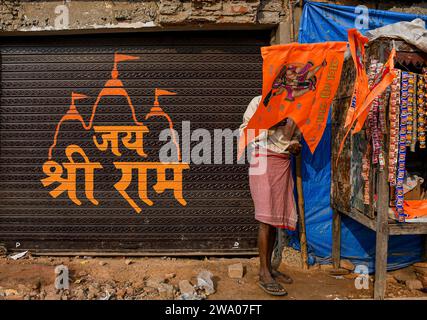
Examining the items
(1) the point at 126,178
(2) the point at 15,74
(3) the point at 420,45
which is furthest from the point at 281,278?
(2) the point at 15,74

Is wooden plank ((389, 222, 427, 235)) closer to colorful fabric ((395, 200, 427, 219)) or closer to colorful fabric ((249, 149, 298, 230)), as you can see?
colorful fabric ((395, 200, 427, 219))

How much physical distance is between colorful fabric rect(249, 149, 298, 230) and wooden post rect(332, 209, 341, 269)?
0.82 metres

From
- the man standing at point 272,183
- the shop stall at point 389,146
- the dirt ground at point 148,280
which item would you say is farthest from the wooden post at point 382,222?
the man standing at point 272,183

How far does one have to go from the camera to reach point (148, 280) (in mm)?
3916

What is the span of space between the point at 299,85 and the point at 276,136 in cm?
54

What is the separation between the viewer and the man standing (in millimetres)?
3562

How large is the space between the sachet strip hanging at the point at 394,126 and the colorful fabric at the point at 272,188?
3.06 ft

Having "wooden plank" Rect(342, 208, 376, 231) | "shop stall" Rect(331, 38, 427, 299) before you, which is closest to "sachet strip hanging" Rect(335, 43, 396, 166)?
"shop stall" Rect(331, 38, 427, 299)

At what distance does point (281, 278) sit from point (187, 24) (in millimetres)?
3074

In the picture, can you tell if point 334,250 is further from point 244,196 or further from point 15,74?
point 15,74

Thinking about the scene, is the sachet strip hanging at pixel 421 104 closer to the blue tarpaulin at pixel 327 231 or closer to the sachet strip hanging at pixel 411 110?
the sachet strip hanging at pixel 411 110

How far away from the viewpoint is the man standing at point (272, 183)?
3.56m

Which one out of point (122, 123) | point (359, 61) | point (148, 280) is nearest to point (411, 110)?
point (359, 61)

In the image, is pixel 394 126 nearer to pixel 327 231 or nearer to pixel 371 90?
pixel 371 90
